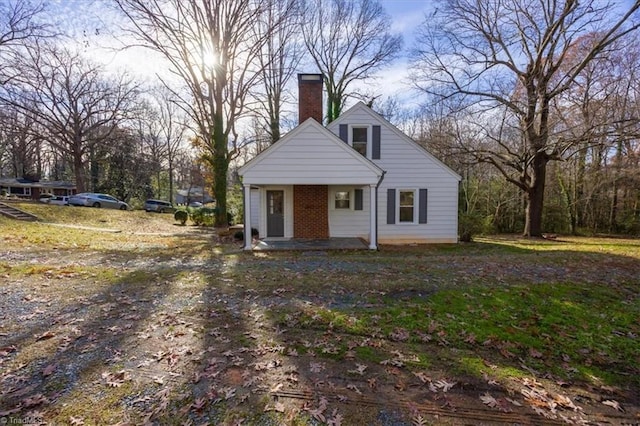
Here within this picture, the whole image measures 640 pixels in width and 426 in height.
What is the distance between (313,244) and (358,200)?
2.98 meters

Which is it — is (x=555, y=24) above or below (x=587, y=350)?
above

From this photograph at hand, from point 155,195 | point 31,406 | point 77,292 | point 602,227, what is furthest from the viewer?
point 155,195

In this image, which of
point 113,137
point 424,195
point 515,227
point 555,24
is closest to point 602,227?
point 515,227

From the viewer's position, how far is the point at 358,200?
1333cm

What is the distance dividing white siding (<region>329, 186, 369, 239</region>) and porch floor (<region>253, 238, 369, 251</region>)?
24.9 inches

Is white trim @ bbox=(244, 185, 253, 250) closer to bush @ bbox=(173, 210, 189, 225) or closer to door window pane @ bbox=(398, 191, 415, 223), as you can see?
door window pane @ bbox=(398, 191, 415, 223)

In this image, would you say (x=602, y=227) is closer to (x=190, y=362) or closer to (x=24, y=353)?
(x=190, y=362)

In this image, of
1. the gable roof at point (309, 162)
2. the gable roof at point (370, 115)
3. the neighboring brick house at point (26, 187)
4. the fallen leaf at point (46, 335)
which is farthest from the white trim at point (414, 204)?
the neighboring brick house at point (26, 187)

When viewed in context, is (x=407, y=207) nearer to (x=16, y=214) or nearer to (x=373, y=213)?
(x=373, y=213)

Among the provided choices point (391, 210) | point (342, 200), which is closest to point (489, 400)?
point (342, 200)

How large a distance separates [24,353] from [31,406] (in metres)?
1.15

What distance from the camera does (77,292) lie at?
558cm

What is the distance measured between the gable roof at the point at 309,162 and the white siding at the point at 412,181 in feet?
9.21

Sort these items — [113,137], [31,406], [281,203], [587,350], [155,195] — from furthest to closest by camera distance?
[155,195], [113,137], [281,203], [587,350], [31,406]
